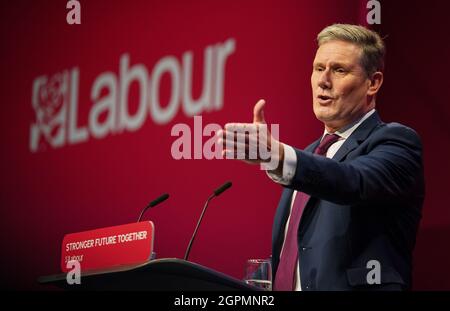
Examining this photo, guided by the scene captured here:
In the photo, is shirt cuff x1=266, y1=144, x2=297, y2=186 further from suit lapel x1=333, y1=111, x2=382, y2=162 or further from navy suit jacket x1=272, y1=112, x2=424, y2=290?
suit lapel x1=333, y1=111, x2=382, y2=162

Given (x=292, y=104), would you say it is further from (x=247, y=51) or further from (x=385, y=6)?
(x=385, y=6)

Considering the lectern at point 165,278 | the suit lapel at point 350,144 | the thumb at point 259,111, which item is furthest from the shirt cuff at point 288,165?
the suit lapel at point 350,144

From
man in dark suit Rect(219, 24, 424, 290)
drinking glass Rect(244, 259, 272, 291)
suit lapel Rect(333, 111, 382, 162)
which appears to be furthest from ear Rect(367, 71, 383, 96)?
drinking glass Rect(244, 259, 272, 291)

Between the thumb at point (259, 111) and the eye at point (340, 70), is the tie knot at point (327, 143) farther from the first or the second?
the thumb at point (259, 111)

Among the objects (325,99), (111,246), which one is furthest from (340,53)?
(111,246)

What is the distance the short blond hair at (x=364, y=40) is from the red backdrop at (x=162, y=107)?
1.11 meters

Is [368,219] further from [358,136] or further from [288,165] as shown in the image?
[288,165]

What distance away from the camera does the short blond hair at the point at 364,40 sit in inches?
104

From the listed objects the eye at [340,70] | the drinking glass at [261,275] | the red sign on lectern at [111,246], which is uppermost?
the eye at [340,70]

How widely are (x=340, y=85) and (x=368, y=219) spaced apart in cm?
59

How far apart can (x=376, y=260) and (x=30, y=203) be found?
2831 millimetres

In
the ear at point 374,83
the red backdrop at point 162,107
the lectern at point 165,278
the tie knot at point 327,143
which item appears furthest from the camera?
the red backdrop at point 162,107

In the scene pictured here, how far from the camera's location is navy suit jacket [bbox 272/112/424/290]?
7.07ft

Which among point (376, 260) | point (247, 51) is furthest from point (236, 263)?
point (376, 260)
